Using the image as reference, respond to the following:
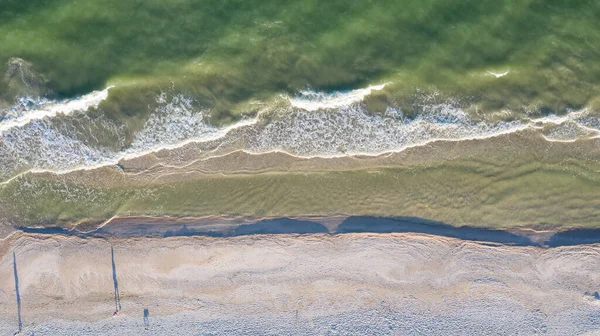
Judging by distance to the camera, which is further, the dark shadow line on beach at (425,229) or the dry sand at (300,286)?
the dark shadow line on beach at (425,229)

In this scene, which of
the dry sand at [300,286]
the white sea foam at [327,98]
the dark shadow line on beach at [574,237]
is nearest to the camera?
the white sea foam at [327,98]

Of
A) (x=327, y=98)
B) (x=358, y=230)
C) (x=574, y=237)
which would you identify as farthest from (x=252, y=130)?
(x=574, y=237)

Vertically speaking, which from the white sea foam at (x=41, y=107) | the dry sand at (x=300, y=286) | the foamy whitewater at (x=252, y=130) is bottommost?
the dry sand at (x=300, y=286)

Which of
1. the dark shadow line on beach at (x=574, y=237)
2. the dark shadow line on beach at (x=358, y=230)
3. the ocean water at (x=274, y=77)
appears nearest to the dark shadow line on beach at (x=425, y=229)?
the dark shadow line on beach at (x=358, y=230)

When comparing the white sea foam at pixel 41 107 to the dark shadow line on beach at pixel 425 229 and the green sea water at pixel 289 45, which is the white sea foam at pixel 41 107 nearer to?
the green sea water at pixel 289 45

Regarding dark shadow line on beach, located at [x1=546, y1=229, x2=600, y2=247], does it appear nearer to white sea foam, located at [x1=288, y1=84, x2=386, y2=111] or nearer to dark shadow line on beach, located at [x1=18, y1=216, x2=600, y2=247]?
dark shadow line on beach, located at [x1=18, y1=216, x2=600, y2=247]

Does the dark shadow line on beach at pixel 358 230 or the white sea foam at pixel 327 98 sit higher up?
the white sea foam at pixel 327 98

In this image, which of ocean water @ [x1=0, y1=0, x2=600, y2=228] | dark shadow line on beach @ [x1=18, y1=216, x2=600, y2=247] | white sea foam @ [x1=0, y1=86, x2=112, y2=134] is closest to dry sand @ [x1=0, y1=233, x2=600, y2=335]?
dark shadow line on beach @ [x1=18, y1=216, x2=600, y2=247]
